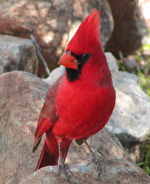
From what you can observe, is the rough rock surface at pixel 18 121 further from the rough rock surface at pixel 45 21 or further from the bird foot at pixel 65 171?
the rough rock surface at pixel 45 21

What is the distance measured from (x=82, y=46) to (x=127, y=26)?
4.48m

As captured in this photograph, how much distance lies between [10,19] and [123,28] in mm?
2269

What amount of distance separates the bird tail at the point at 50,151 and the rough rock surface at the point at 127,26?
3939mm

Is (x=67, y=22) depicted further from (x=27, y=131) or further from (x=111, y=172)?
(x=111, y=172)

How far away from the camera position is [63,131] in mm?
2299

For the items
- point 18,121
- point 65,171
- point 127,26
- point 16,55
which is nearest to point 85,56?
point 65,171

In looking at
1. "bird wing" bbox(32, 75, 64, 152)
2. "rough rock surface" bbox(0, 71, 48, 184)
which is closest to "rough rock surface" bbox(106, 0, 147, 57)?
"rough rock surface" bbox(0, 71, 48, 184)

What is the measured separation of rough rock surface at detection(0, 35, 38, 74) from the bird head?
2.11m

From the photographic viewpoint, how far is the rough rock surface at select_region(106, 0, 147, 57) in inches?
240

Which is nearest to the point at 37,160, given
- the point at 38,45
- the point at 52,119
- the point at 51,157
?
the point at 51,157

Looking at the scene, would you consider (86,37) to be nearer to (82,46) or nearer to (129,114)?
Result: (82,46)

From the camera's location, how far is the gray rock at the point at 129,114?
12.1ft

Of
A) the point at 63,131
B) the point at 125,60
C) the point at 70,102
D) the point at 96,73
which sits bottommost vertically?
the point at 125,60

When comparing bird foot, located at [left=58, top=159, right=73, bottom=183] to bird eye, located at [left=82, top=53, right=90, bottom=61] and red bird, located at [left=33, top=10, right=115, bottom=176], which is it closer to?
red bird, located at [left=33, top=10, right=115, bottom=176]
